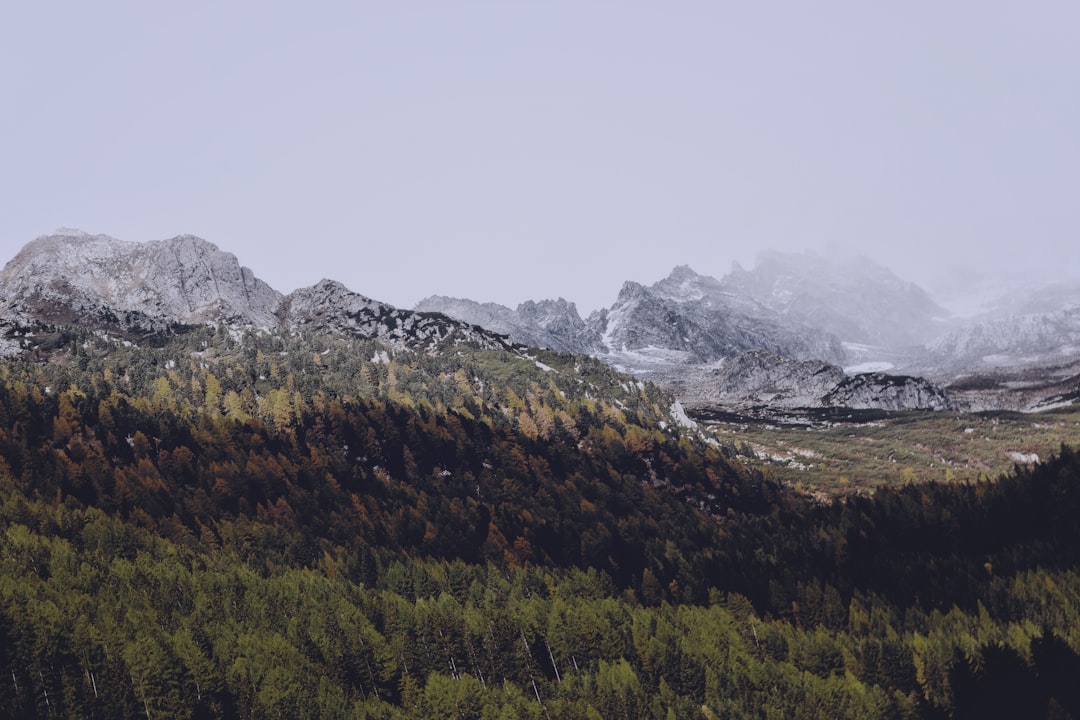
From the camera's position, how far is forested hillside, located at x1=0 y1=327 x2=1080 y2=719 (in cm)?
9294

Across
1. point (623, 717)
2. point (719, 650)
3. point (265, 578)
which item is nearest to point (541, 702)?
point (623, 717)

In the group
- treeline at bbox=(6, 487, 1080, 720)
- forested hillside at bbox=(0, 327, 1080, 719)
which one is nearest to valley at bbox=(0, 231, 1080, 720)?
treeline at bbox=(6, 487, 1080, 720)

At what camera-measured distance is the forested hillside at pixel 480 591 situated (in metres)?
92.9

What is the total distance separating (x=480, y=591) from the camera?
133 m

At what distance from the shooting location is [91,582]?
374 feet

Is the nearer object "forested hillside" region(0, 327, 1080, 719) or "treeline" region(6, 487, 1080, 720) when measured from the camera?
"treeline" region(6, 487, 1080, 720)

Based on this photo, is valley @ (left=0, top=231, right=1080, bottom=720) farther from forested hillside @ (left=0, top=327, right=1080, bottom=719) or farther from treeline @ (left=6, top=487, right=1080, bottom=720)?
forested hillside @ (left=0, top=327, right=1080, bottom=719)

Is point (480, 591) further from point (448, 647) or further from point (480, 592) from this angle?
point (448, 647)

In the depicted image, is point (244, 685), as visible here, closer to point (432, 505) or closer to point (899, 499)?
point (432, 505)

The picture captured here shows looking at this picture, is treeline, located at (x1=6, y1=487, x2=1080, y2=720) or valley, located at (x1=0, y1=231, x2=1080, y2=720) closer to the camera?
treeline, located at (x1=6, y1=487, x2=1080, y2=720)

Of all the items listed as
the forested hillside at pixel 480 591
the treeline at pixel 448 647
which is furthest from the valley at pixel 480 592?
the forested hillside at pixel 480 591

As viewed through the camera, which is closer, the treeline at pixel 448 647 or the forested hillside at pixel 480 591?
the treeline at pixel 448 647

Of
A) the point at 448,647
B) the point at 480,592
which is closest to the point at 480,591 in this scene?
the point at 480,592

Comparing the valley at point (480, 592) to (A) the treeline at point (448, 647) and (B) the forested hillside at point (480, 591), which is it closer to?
(A) the treeline at point (448, 647)
